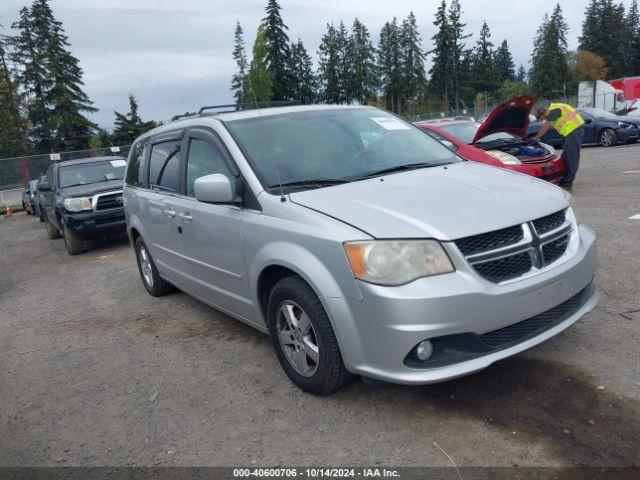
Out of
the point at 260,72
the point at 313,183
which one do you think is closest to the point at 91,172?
the point at 313,183

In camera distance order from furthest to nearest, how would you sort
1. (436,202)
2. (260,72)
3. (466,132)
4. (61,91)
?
1. (260,72)
2. (61,91)
3. (466,132)
4. (436,202)

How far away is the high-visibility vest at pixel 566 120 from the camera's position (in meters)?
9.63

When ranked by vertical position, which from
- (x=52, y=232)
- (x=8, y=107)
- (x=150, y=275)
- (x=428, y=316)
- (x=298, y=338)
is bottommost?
(x=52, y=232)

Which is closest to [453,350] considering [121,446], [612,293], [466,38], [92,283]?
[121,446]

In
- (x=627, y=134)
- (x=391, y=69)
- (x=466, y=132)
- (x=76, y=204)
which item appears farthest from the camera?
(x=391, y=69)

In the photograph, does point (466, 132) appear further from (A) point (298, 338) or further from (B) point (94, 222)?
(A) point (298, 338)

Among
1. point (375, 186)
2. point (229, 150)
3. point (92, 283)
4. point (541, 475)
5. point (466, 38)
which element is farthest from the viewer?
point (466, 38)

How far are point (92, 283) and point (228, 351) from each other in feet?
12.8

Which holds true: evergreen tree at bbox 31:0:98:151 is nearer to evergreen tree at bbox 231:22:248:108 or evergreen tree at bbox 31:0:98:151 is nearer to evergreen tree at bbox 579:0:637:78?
evergreen tree at bbox 231:22:248:108

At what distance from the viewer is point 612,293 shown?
4574mm

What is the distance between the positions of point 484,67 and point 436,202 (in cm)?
10155

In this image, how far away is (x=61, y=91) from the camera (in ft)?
164

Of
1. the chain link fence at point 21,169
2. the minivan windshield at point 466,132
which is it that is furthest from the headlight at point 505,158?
the chain link fence at point 21,169

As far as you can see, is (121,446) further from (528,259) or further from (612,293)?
(612,293)
